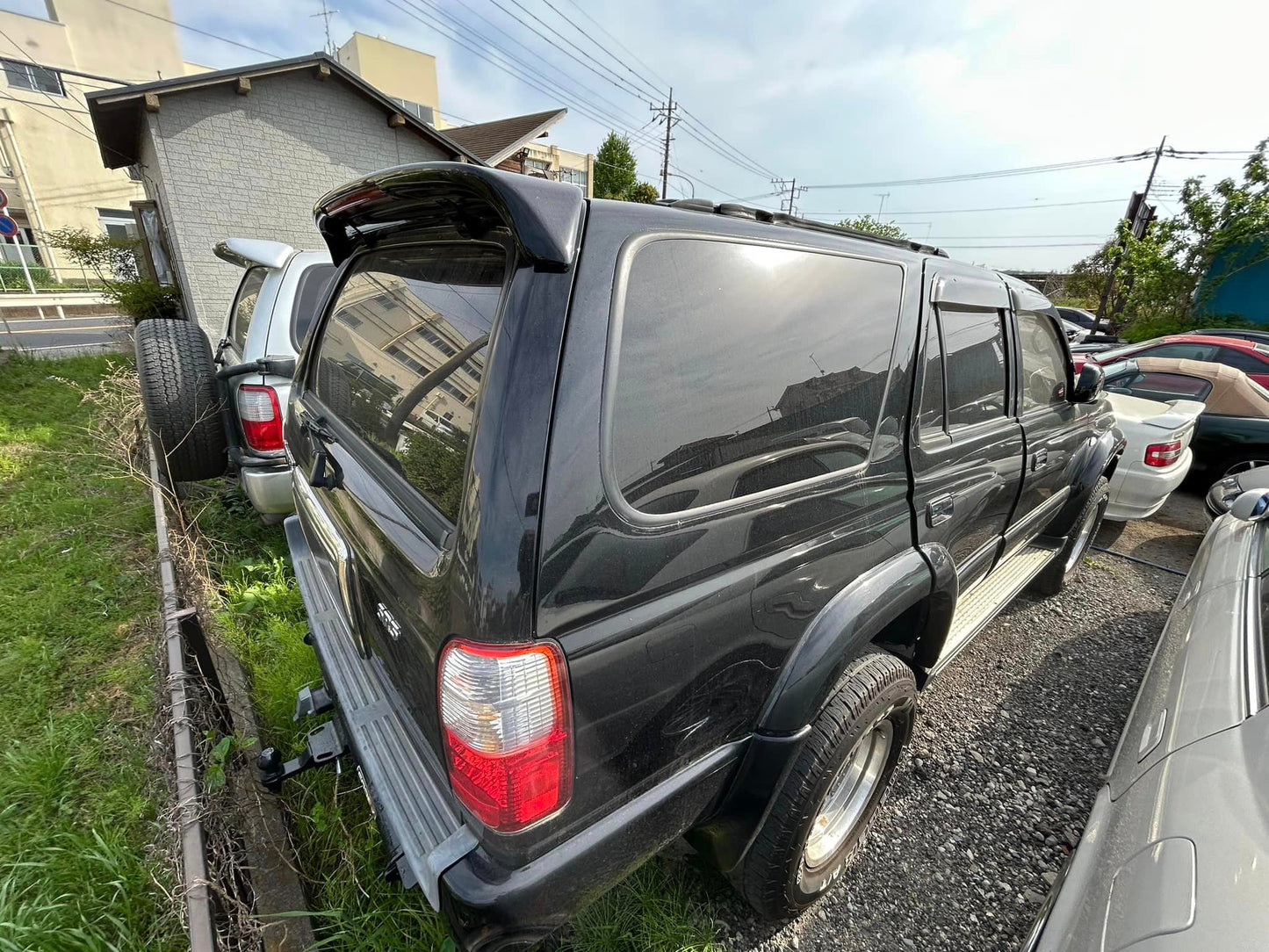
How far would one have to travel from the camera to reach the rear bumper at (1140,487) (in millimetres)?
4500

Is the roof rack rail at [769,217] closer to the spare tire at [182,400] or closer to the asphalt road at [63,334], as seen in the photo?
the spare tire at [182,400]

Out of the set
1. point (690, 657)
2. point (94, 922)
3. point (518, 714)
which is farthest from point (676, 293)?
point (94, 922)

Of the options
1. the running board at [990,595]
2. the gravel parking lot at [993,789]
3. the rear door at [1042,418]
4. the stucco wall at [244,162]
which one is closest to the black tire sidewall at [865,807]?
the gravel parking lot at [993,789]

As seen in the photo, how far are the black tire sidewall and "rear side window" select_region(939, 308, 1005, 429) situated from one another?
1015 mm

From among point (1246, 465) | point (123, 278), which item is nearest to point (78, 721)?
Result: point (1246, 465)

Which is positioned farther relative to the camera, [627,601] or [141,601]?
[141,601]

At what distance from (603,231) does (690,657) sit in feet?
2.98

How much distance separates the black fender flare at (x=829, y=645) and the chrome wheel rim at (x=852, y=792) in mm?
520

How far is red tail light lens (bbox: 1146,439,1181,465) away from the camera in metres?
4.45

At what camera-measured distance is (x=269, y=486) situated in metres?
3.29

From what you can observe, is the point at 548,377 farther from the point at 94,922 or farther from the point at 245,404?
the point at 245,404

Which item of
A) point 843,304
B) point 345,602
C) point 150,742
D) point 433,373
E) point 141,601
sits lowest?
point 141,601

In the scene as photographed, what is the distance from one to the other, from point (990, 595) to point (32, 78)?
4714 cm

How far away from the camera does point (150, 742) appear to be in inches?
81.0
